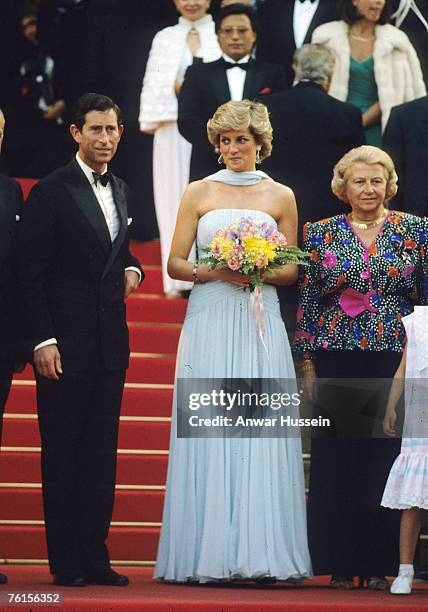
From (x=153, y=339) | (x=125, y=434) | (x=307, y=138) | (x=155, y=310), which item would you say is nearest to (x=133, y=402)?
(x=125, y=434)

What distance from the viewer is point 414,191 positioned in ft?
29.5

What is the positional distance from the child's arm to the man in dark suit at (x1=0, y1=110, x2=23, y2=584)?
5.47ft

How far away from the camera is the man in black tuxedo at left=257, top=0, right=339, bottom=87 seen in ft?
35.7

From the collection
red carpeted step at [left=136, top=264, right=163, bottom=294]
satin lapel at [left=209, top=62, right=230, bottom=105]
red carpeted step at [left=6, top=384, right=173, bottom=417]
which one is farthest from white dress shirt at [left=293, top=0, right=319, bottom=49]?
red carpeted step at [left=6, top=384, right=173, bottom=417]

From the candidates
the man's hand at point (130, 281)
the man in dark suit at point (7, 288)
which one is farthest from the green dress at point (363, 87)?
the man in dark suit at point (7, 288)

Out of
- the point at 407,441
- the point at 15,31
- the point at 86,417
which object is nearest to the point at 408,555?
the point at 407,441

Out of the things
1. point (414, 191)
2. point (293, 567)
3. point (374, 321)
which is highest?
point (414, 191)

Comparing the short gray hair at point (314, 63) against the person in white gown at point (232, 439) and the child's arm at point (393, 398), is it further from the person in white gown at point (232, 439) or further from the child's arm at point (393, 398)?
the child's arm at point (393, 398)

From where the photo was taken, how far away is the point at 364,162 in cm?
761

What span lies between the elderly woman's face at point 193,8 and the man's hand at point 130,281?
3.64 meters

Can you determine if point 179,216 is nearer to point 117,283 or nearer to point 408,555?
point 117,283

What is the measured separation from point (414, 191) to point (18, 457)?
98.1 inches

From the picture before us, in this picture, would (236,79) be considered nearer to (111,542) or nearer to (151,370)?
(151,370)

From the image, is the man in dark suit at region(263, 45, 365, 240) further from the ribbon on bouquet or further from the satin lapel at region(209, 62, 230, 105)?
the ribbon on bouquet
